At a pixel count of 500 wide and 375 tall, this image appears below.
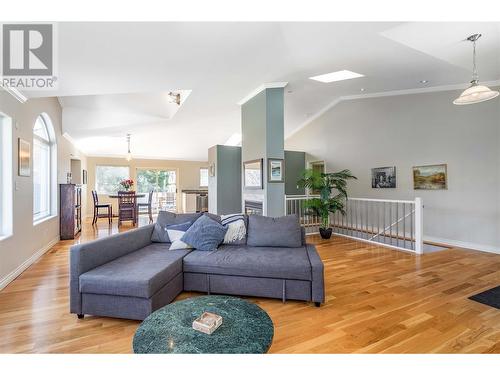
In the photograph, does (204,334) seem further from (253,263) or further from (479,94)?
(479,94)

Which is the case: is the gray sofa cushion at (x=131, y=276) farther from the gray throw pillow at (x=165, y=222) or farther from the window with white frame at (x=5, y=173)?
the window with white frame at (x=5, y=173)

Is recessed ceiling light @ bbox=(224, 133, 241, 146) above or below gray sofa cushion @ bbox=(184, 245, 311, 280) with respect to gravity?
above

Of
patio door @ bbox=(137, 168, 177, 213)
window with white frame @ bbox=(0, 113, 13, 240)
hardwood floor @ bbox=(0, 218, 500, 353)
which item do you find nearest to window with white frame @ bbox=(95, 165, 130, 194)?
patio door @ bbox=(137, 168, 177, 213)

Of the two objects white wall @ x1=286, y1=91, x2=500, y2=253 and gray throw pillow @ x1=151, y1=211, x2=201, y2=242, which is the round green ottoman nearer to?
gray throw pillow @ x1=151, y1=211, x2=201, y2=242

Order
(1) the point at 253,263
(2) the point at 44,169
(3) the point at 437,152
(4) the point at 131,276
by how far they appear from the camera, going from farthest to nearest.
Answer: (3) the point at 437,152 < (2) the point at 44,169 < (1) the point at 253,263 < (4) the point at 131,276

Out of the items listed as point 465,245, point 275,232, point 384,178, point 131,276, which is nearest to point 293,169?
point 384,178

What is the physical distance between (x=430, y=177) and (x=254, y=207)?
3.68 meters

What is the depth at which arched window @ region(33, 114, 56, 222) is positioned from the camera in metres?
4.49

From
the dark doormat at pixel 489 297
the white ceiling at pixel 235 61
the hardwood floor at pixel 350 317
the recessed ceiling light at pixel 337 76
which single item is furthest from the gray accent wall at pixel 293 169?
the dark doormat at pixel 489 297

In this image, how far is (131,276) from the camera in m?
2.07

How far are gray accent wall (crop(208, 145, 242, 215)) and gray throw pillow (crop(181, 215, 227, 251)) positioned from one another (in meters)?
3.54
